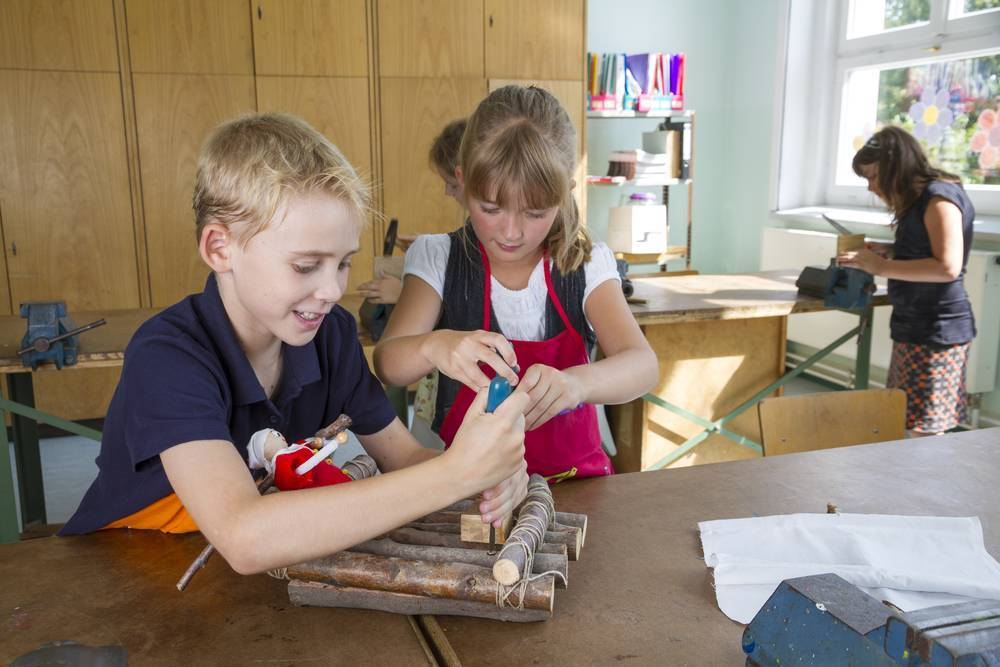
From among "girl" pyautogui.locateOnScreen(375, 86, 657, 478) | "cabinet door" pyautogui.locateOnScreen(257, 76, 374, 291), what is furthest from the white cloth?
"cabinet door" pyautogui.locateOnScreen(257, 76, 374, 291)

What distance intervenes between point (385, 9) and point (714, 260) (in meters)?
2.98

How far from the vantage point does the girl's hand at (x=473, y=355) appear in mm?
1307

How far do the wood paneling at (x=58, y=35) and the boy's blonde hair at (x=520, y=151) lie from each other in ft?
10.9

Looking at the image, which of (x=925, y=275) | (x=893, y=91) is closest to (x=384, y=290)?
(x=925, y=275)

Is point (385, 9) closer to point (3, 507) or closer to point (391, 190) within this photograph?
point (391, 190)

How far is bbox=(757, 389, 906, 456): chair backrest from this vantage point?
1.99 metres

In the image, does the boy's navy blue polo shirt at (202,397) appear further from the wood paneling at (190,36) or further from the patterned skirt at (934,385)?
the wood paneling at (190,36)

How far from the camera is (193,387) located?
110cm

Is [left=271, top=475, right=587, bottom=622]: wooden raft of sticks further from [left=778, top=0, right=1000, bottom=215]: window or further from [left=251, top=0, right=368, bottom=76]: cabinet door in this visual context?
[left=778, top=0, right=1000, bottom=215]: window

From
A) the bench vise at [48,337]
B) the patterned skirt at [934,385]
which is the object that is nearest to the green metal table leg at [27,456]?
the bench vise at [48,337]

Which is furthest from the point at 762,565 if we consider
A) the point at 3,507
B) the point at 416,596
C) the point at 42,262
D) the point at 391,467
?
the point at 42,262

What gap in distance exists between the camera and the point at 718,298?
327 cm

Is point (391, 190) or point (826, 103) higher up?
point (826, 103)

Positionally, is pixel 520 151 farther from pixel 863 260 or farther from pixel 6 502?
pixel 863 260
